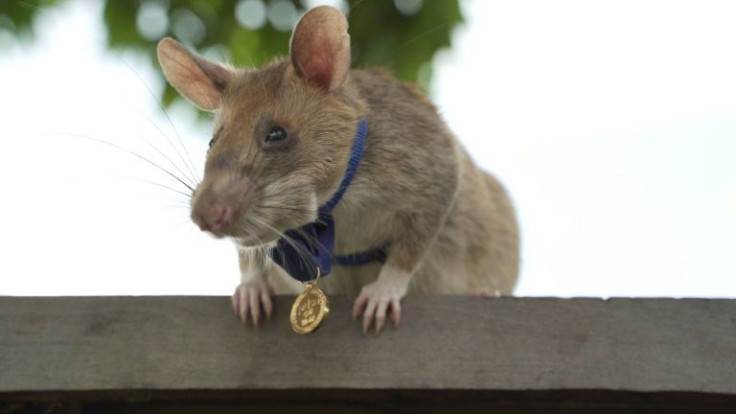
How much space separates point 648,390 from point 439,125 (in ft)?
3.79

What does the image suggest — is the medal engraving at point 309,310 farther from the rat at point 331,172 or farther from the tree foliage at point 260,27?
the tree foliage at point 260,27

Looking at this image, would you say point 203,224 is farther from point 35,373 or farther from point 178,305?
point 35,373

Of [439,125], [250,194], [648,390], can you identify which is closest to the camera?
[648,390]

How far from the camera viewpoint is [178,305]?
7.32 ft

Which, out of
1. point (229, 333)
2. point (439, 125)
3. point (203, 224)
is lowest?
point (229, 333)

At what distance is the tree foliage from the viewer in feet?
10.9

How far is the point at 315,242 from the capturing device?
238 cm

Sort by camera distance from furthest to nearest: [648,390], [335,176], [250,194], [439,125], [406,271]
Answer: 1. [439,125]
2. [406,271]
3. [335,176]
4. [250,194]
5. [648,390]

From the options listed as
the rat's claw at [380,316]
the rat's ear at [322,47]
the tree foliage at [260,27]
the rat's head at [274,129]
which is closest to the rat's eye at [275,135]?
the rat's head at [274,129]

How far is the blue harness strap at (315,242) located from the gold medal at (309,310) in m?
0.09

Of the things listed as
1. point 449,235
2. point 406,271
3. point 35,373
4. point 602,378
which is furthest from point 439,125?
point 35,373

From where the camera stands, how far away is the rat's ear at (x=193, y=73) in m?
2.52

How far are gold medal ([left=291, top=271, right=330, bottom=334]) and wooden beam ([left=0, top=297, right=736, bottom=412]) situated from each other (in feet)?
0.10

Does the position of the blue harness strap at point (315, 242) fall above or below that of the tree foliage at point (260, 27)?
below
